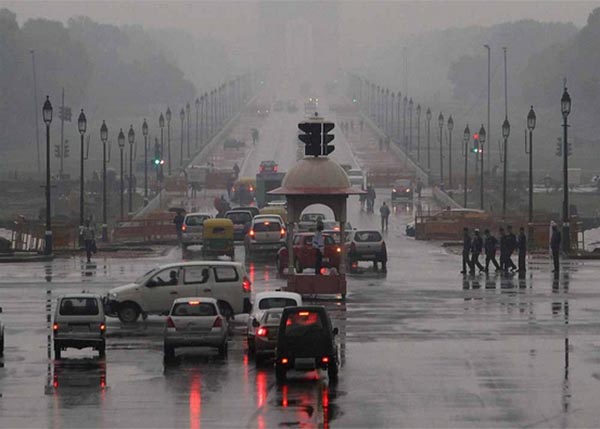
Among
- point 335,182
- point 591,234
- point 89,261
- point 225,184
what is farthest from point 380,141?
point 335,182

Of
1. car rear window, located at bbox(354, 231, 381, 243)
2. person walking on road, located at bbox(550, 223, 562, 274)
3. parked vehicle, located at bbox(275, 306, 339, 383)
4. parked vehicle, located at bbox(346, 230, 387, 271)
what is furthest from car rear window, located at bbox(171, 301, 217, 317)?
car rear window, located at bbox(354, 231, 381, 243)

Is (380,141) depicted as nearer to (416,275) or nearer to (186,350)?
(416,275)

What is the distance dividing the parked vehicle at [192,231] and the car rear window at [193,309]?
102 ft

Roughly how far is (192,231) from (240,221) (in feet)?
15.4

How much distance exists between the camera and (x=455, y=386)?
27922 mm

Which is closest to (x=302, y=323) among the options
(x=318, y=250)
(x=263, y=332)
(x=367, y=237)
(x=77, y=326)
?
(x=263, y=332)

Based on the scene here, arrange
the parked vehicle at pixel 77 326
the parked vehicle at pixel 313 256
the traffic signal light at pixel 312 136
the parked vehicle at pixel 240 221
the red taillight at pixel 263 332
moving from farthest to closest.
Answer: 1. the parked vehicle at pixel 240 221
2. the parked vehicle at pixel 313 256
3. the traffic signal light at pixel 312 136
4. the parked vehicle at pixel 77 326
5. the red taillight at pixel 263 332

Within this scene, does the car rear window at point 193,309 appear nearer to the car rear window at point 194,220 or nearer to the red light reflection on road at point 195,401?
the red light reflection on road at point 195,401

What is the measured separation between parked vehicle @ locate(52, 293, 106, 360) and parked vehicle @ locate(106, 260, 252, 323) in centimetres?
511

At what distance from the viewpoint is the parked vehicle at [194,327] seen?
31.3 meters

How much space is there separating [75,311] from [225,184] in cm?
8278

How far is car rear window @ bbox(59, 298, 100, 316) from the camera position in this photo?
32750mm

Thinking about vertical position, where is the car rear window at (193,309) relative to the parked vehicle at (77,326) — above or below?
above

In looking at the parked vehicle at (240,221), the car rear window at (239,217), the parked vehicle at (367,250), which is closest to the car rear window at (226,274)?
the parked vehicle at (367,250)
